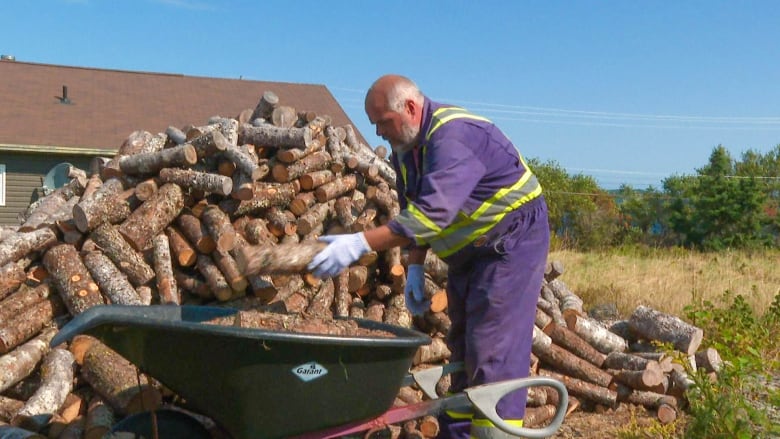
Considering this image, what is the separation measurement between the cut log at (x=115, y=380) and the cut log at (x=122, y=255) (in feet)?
2.10

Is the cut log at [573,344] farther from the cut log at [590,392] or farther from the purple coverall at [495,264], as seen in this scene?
the purple coverall at [495,264]

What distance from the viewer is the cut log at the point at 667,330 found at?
590cm

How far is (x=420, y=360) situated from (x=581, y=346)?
128 cm

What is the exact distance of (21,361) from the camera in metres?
4.68

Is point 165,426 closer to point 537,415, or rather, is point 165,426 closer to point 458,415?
point 458,415

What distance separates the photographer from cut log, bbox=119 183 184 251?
5305 mm

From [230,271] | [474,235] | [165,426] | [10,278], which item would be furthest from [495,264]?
[10,278]

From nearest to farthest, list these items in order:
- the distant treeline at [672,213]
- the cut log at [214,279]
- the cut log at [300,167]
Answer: the cut log at [214,279] → the cut log at [300,167] → the distant treeline at [672,213]

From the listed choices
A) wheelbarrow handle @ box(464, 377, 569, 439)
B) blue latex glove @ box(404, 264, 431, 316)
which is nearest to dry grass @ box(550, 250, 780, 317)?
blue latex glove @ box(404, 264, 431, 316)

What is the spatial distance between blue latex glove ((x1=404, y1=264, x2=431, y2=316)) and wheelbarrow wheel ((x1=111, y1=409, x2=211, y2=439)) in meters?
1.32

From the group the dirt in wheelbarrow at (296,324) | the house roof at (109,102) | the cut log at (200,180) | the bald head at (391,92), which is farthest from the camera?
the house roof at (109,102)

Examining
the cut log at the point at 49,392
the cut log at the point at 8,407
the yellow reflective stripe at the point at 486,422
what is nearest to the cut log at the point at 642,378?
the yellow reflective stripe at the point at 486,422

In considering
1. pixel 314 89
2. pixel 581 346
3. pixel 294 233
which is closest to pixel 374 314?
pixel 294 233

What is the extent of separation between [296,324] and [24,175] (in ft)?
51.9
